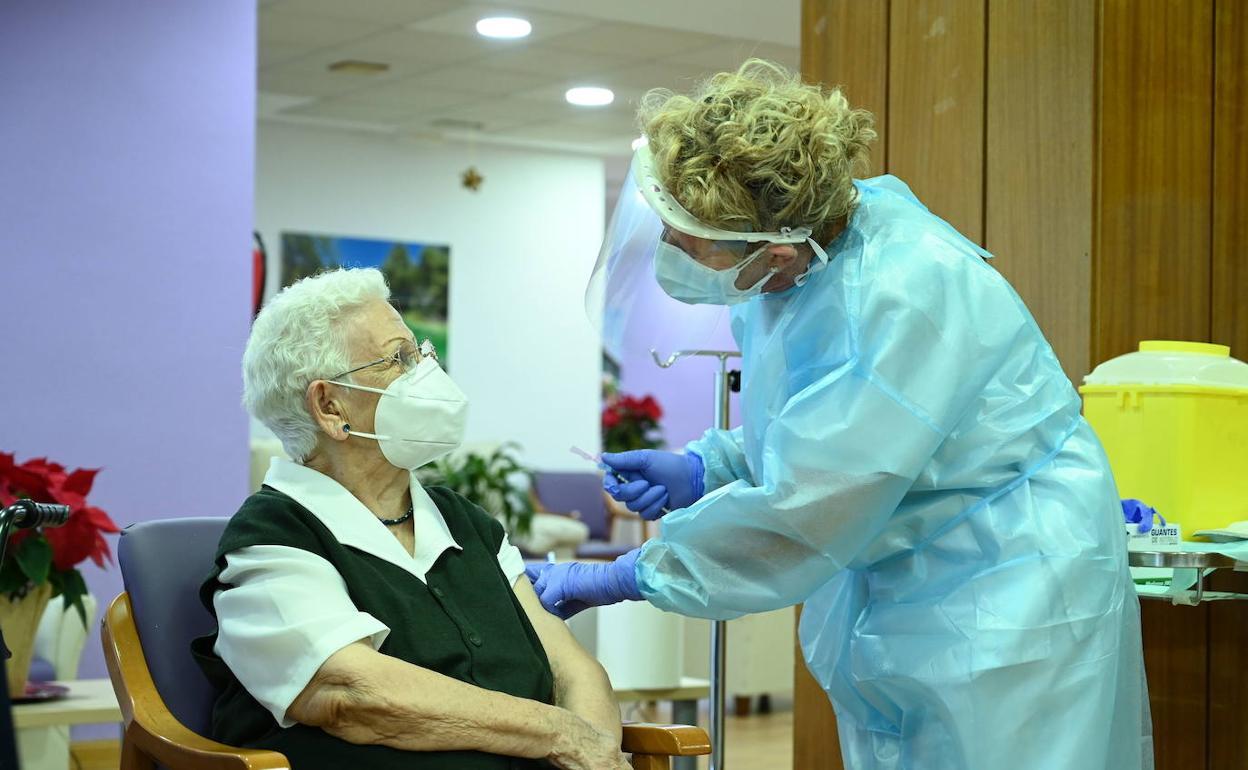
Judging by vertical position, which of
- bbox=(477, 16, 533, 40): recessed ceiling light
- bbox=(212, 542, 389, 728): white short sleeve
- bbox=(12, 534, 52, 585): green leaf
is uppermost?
bbox=(477, 16, 533, 40): recessed ceiling light

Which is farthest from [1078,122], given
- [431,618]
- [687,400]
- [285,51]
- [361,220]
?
[687,400]

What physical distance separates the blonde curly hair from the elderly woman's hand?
67 cm

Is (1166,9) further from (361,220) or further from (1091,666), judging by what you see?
(361,220)

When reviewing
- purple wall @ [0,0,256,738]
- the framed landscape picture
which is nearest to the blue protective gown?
purple wall @ [0,0,256,738]

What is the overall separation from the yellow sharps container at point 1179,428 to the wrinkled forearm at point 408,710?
46.1 inches

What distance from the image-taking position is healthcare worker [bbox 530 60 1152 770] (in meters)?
1.68

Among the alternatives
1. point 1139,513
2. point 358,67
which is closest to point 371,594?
point 1139,513

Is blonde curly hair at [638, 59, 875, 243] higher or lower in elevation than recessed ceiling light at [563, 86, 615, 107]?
lower

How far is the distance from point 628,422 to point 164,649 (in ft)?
23.4

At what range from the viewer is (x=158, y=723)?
1805 mm

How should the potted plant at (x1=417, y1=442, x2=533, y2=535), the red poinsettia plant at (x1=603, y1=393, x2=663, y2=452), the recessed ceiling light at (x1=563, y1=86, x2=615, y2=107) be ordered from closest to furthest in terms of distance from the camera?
1. the potted plant at (x1=417, y1=442, x2=533, y2=535)
2. the recessed ceiling light at (x1=563, y1=86, x2=615, y2=107)
3. the red poinsettia plant at (x1=603, y1=393, x2=663, y2=452)

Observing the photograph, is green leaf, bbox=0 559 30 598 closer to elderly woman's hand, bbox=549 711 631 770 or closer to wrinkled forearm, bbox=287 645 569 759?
wrinkled forearm, bbox=287 645 569 759

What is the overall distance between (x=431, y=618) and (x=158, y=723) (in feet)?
1.19

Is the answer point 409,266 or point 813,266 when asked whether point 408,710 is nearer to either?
point 813,266
